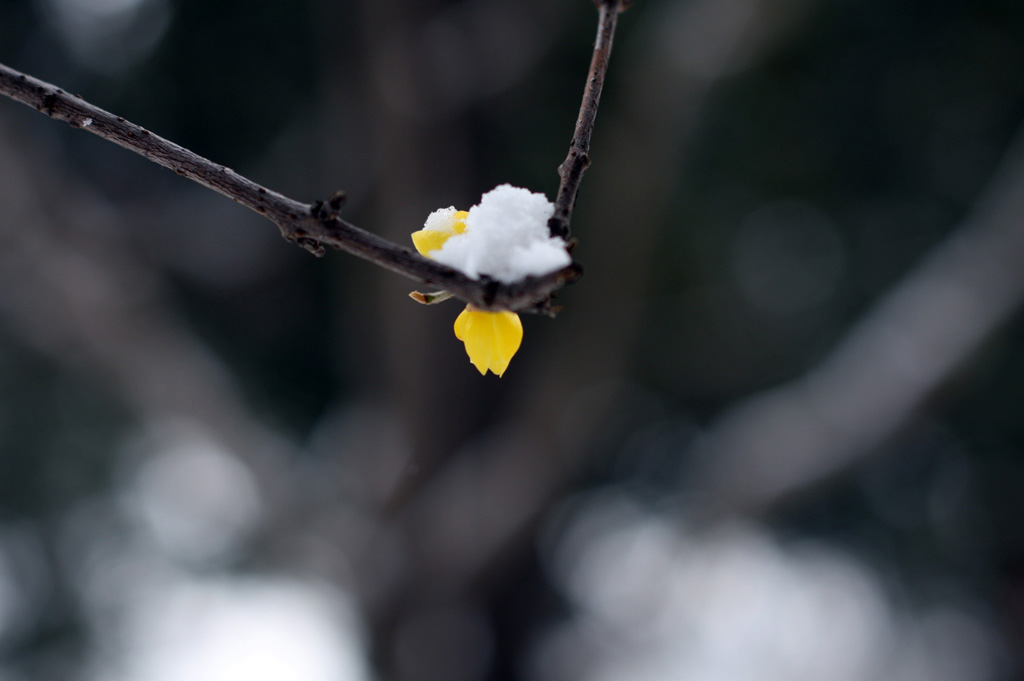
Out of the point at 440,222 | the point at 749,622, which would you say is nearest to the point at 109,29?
the point at 440,222

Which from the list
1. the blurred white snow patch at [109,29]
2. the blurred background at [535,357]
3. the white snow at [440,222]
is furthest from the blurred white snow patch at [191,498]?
the white snow at [440,222]

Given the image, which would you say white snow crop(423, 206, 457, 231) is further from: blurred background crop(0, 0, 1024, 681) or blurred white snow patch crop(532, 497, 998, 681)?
blurred white snow patch crop(532, 497, 998, 681)

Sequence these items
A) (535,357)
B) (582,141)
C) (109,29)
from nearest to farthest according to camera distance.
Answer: (582,141) < (109,29) < (535,357)

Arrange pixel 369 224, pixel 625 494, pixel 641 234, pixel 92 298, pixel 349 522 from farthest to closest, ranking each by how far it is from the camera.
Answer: pixel 625 494 < pixel 349 522 < pixel 369 224 < pixel 641 234 < pixel 92 298

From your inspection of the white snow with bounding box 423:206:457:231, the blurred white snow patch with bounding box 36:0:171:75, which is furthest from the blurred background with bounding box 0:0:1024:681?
the white snow with bounding box 423:206:457:231

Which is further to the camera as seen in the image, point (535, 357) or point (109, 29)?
point (535, 357)

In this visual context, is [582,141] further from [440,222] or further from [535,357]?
[535,357]

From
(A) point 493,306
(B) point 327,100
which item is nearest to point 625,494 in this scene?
(B) point 327,100

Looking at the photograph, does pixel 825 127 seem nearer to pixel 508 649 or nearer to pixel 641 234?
pixel 641 234
